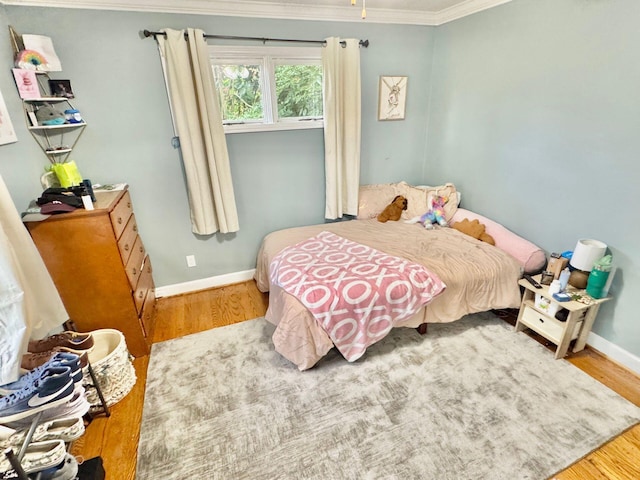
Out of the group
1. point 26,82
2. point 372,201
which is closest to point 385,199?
point 372,201

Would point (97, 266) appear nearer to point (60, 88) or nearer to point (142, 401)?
point (142, 401)

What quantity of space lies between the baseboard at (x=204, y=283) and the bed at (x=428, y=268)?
19 cm

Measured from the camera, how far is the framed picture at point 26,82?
2.02 metres

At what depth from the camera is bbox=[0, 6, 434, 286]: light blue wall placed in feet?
7.26

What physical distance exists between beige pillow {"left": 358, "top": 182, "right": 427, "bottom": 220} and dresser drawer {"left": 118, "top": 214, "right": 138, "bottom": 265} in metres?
2.08

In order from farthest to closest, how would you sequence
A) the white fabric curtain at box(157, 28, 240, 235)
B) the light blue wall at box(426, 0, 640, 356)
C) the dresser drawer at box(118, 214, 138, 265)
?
the white fabric curtain at box(157, 28, 240, 235) < the dresser drawer at box(118, 214, 138, 265) < the light blue wall at box(426, 0, 640, 356)

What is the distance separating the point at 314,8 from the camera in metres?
2.72

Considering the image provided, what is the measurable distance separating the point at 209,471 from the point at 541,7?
3547 mm

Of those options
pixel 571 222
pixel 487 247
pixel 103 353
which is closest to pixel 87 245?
pixel 103 353

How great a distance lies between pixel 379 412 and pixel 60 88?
9.91 feet

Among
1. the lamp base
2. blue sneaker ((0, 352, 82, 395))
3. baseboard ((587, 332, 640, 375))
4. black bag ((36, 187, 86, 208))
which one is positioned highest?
black bag ((36, 187, 86, 208))

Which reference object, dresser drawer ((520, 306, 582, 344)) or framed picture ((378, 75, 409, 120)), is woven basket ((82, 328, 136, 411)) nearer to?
dresser drawer ((520, 306, 582, 344))

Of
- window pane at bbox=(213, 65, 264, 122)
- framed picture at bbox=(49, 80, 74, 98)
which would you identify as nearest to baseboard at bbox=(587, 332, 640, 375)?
window pane at bbox=(213, 65, 264, 122)

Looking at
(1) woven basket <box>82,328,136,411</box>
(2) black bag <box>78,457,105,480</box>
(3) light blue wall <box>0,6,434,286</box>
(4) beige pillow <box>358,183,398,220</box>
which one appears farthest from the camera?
(4) beige pillow <box>358,183,398,220</box>
